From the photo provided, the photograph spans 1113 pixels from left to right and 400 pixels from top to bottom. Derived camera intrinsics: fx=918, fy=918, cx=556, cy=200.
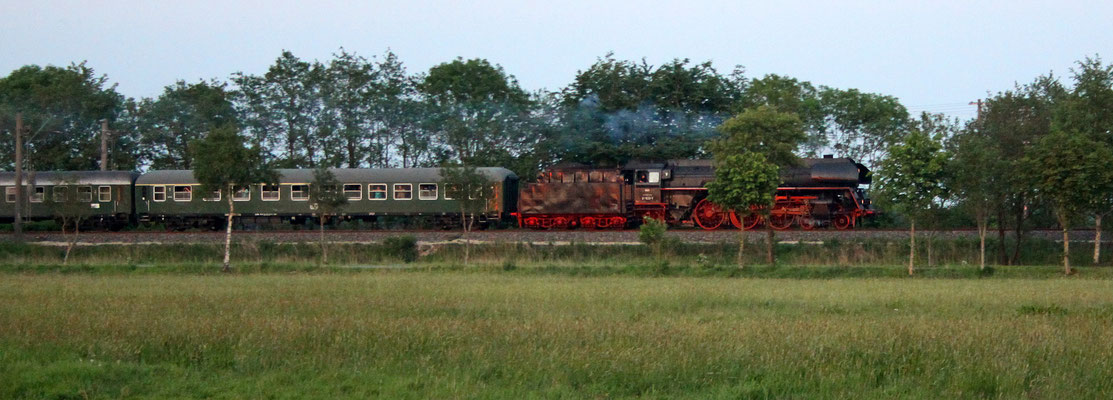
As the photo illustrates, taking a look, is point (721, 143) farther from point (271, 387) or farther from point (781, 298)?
point (271, 387)

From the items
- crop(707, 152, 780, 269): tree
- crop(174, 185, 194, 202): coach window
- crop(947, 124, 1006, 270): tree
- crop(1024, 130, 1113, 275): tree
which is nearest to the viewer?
crop(1024, 130, 1113, 275): tree

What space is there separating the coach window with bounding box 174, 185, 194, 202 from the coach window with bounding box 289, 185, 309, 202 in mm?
4989

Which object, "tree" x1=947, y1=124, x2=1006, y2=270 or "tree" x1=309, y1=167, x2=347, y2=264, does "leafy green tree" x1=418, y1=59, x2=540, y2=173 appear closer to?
"tree" x1=309, y1=167, x2=347, y2=264

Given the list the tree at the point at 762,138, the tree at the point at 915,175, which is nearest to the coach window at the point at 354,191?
the tree at the point at 762,138

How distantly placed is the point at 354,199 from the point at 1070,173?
1145 inches

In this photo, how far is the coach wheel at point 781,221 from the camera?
39.7m

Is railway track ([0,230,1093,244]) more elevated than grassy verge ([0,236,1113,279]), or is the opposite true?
railway track ([0,230,1093,244])

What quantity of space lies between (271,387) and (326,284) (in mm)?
12308

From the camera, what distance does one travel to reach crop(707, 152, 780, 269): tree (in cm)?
3192

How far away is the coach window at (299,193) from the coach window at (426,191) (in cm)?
516

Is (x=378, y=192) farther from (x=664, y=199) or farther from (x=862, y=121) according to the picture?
(x=862, y=121)

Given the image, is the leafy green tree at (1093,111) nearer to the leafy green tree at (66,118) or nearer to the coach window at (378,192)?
the coach window at (378,192)

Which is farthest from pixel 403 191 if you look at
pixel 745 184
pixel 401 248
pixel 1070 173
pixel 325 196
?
pixel 1070 173

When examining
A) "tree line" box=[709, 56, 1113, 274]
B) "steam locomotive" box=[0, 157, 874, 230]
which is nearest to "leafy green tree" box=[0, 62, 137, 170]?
"steam locomotive" box=[0, 157, 874, 230]
